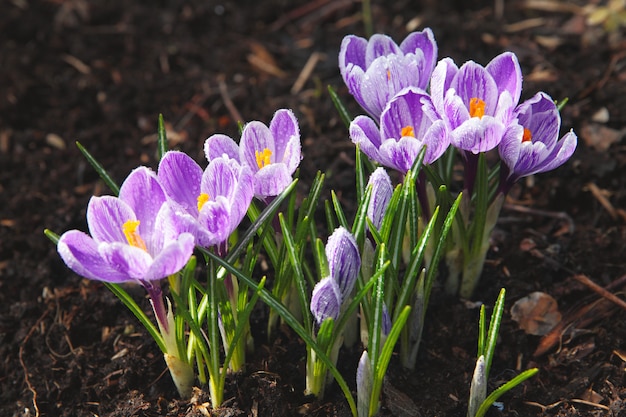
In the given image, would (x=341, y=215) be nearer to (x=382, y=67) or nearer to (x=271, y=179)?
(x=271, y=179)

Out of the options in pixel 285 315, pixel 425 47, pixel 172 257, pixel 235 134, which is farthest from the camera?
pixel 235 134

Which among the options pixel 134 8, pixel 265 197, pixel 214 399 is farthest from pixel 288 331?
pixel 134 8

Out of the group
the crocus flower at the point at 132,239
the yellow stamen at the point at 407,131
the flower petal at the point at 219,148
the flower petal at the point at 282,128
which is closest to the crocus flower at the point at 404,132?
the yellow stamen at the point at 407,131

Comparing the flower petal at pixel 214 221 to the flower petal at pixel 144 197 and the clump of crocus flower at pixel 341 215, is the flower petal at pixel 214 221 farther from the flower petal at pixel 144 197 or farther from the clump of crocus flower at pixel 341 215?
the flower petal at pixel 144 197

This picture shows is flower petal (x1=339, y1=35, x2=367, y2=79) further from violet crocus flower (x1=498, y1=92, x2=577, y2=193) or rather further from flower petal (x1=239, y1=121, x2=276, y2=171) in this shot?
violet crocus flower (x1=498, y1=92, x2=577, y2=193)

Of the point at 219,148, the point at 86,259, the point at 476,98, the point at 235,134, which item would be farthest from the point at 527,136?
the point at 235,134

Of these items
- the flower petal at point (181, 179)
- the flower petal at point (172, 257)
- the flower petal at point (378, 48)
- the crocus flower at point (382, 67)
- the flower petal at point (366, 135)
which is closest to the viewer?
the flower petal at point (172, 257)

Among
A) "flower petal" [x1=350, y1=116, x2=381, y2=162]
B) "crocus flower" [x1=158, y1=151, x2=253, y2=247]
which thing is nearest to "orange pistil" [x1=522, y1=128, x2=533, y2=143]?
"flower petal" [x1=350, y1=116, x2=381, y2=162]
